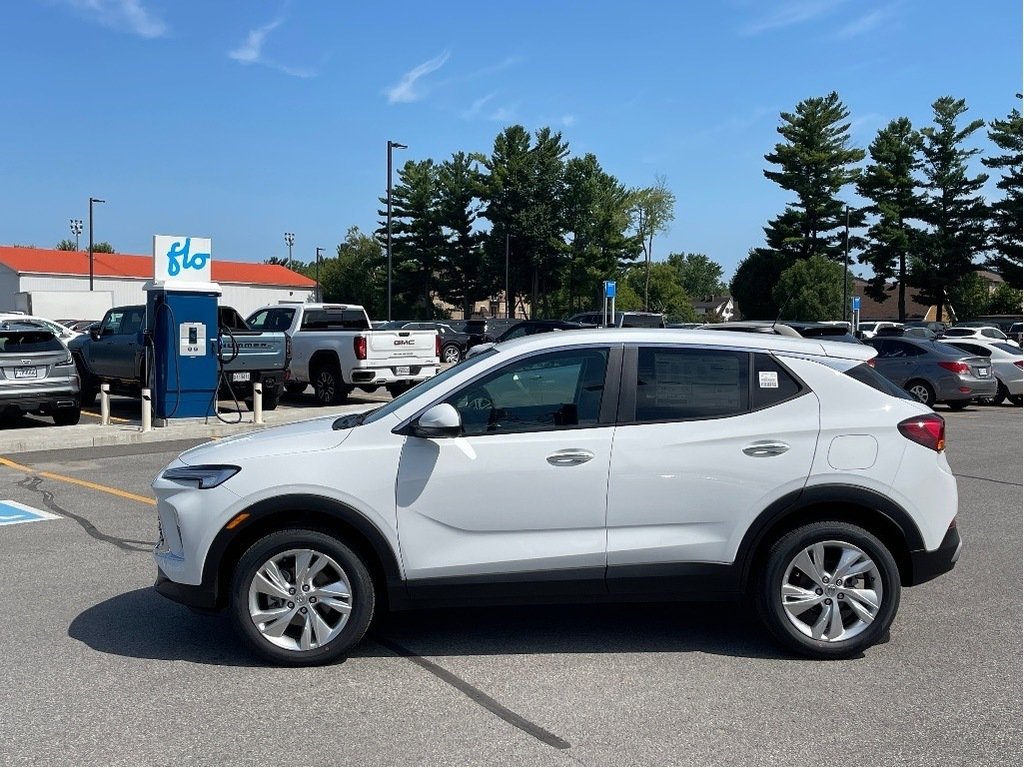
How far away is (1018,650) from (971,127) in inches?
2686

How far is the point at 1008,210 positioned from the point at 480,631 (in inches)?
2664

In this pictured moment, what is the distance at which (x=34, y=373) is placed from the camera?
1498cm

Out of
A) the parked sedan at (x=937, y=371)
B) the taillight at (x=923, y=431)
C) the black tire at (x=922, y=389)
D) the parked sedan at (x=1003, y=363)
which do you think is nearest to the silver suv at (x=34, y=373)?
the taillight at (x=923, y=431)

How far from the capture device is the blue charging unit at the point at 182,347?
49.2 feet

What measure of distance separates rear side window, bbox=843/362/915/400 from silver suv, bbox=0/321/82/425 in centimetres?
1308

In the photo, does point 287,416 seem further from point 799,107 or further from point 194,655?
point 799,107

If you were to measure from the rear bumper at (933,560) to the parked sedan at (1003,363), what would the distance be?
1803 centimetres

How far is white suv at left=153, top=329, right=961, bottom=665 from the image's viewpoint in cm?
498

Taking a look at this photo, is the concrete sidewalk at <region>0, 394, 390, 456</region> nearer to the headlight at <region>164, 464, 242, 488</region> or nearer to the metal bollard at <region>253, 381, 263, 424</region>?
the metal bollard at <region>253, 381, 263, 424</region>

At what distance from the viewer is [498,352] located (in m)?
5.35

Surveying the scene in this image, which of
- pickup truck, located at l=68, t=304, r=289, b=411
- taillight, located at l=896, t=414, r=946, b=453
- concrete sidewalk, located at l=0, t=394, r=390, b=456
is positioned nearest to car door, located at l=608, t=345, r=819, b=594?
taillight, located at l=896, t=414, r=946, b=453

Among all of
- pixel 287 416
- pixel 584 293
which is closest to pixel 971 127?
pixel 584 293

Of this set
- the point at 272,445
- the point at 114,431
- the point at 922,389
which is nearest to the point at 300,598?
the point at 272,445

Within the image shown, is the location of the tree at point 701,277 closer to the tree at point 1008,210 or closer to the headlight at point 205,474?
the tree at point 1008,210
